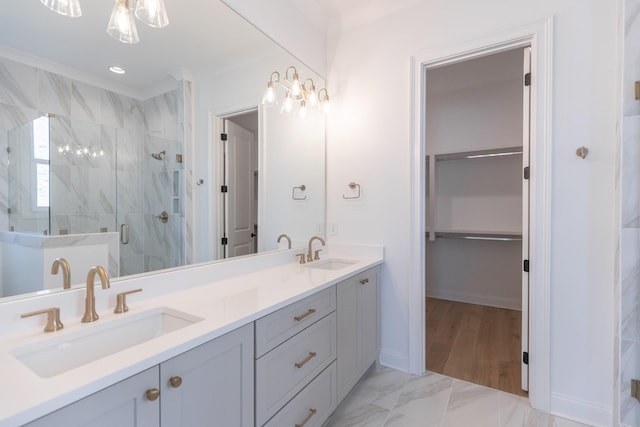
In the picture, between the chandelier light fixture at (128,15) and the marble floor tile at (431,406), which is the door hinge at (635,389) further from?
the chandelier light fixture at (128,15)

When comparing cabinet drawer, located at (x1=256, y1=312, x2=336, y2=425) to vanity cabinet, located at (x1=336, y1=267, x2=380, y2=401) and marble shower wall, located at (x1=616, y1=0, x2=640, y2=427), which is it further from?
marble shower wall, located at (x1=616, y1=0, x2=640, y2=427)

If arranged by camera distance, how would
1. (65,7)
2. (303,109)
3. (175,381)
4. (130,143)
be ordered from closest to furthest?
1. (175,381)
2. (65,7)
3. (130,143)
4. (303,109)

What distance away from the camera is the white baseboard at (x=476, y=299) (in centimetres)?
357

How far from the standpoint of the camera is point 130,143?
1.36 metres

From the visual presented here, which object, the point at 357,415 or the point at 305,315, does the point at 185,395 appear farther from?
the point at 357,415

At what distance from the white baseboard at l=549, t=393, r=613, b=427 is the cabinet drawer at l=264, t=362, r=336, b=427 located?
4.36 ft

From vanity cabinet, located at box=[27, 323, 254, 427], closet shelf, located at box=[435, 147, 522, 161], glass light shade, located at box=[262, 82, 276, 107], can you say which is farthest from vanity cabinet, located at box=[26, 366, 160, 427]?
closet shelf, located at box=[435, 147, 522, 161]

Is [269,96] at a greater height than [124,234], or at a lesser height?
greater

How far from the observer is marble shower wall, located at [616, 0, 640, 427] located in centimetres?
148

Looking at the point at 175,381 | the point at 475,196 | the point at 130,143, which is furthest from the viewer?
the point at 475,196

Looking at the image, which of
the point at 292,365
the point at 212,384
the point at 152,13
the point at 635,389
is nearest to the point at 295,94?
the point at 152,13

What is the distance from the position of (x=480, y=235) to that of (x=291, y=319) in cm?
299

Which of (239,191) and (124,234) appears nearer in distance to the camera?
(124,234)

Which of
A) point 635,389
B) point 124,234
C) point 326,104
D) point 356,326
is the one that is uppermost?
point 326,104
